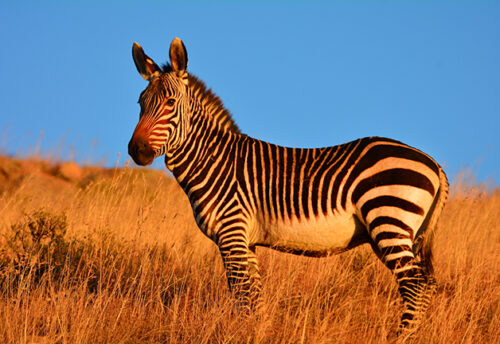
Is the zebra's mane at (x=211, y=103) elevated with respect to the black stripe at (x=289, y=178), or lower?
elevated

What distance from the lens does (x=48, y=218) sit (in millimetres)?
7762

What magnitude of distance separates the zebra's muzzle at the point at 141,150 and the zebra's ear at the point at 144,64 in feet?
2.89

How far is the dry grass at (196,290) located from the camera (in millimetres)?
4986

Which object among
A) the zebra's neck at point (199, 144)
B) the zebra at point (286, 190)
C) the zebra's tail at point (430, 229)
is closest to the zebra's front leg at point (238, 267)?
the zebra at point (286, 190)

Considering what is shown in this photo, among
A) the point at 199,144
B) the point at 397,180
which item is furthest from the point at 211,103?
the point at 397,180

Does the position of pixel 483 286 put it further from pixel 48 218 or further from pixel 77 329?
pixel 48 218

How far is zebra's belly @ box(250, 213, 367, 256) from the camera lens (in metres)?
5.36

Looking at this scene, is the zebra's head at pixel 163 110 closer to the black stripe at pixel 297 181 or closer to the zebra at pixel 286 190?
the zebra at pixel 286 190

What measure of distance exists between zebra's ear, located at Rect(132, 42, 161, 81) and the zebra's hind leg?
115 inches

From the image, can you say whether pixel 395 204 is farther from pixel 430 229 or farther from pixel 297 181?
pixel 297 181

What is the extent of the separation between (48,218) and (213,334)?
394cm

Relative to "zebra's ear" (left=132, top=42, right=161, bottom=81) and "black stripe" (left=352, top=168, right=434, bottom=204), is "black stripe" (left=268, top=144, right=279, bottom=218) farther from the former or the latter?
"zebra's ear" (left=132, top=42, right=161, bottom=81)

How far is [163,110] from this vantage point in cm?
550

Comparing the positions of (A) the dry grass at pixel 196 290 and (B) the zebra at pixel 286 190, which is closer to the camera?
(A) the dry grass at pixel 196 290
